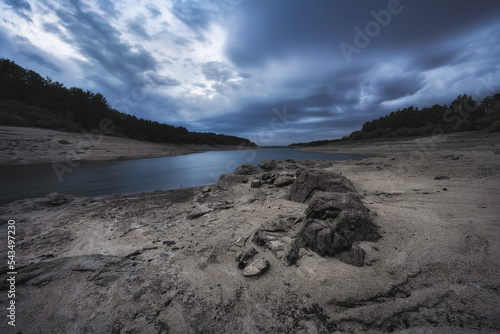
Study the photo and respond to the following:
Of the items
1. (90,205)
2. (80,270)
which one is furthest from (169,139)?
(80,270)

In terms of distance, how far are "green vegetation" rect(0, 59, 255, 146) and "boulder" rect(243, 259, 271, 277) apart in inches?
1546

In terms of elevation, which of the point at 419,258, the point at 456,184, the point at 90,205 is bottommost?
the point at 90,205

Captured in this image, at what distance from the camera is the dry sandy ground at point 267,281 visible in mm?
1719

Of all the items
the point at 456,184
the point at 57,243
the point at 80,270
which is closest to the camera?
the point at 80,270

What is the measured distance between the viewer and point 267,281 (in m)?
2.31

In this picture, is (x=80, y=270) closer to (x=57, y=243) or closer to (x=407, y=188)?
(x=57, y=243)

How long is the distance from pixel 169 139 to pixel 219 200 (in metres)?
55.6

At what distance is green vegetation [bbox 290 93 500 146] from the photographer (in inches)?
994

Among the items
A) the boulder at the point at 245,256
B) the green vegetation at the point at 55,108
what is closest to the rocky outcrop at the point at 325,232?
the boulder at the point at 245,256

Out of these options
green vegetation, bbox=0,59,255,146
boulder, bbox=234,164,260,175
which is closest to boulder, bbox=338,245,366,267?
boulder, bbox=234,164,260,175

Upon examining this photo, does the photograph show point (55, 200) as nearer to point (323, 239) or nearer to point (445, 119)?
point (323, 239)

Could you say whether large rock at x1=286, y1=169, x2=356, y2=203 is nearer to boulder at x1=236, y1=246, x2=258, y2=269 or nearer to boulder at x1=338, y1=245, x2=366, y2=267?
boulder at x1=338, y1=245, x2=366, y2=267

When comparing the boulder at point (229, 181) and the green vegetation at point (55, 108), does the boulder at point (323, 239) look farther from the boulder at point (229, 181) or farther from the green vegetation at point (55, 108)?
the green vegetation at point (55, 108)

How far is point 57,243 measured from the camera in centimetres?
390
